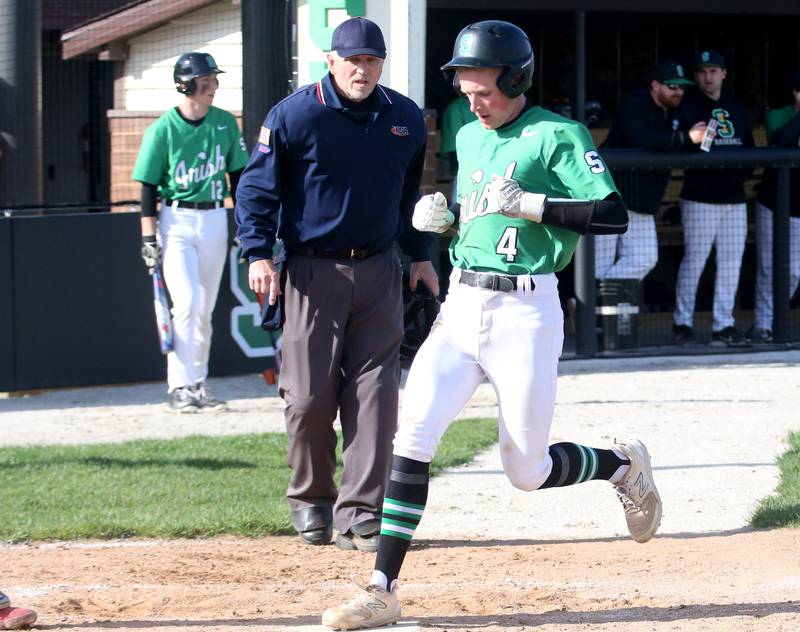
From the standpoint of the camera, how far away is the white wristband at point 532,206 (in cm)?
455

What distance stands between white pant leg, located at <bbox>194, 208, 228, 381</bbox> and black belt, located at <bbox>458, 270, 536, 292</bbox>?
4.40m

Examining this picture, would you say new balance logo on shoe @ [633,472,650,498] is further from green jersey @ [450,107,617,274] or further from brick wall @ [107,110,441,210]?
brick wall @ [107,110,441,210]

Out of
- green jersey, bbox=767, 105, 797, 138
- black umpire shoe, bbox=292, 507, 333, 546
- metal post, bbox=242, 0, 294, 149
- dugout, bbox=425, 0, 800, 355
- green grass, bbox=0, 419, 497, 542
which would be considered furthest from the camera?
dugout, bbox=425, 0, 800, 355

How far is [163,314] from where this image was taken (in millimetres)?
9016

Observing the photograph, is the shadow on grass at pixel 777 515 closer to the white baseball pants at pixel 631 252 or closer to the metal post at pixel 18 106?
the white baseball pants at pixel 631 252

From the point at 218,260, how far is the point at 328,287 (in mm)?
3386

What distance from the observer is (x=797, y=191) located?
11.1m

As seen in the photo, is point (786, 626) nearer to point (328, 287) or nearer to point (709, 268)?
point (328, 287)

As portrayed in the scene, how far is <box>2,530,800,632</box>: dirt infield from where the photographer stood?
179 inches

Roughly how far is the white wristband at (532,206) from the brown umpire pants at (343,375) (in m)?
1.39

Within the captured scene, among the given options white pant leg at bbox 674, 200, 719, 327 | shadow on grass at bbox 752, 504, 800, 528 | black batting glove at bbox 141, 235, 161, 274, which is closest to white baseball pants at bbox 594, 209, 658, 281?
white pant leg at bbox 674, 200, 719, 327

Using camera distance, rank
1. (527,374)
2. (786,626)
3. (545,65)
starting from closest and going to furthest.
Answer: (786,626) < (527,374) < (545,65)

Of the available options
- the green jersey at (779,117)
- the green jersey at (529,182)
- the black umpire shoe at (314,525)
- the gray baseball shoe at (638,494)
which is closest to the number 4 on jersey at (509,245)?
the green jersey at (529,182)

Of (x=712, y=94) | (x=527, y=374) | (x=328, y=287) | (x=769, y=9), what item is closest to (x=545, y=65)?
(x=769, y=9)
